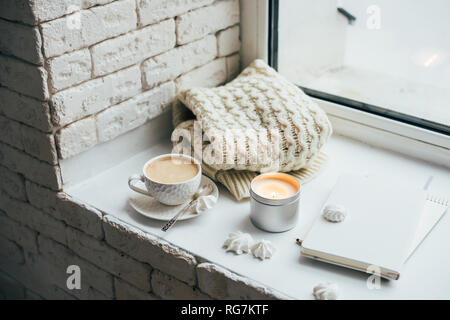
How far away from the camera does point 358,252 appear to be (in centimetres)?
82

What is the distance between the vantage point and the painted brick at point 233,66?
1276 mm

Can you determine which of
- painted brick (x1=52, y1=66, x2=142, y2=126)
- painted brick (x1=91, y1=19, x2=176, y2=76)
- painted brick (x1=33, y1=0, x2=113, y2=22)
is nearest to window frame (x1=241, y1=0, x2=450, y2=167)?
painted brick (x1=91, y1=19, x2=176, y2=76)

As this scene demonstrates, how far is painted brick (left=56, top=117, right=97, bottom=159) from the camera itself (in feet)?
3.11

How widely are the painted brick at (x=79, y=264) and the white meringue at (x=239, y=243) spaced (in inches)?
12.0

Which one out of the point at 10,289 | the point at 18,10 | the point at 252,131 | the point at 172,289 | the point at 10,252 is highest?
the point at 18,10

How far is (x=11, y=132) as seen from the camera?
1.02 m

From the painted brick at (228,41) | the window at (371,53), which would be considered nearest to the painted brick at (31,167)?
the painted brick at (228,41)

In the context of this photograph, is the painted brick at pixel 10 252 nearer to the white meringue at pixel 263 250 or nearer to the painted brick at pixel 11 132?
the painted brick at pixel 11 132

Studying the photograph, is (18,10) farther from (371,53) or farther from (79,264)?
(371,53)

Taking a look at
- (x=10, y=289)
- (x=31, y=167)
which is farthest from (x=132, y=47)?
(x=10, y=289)

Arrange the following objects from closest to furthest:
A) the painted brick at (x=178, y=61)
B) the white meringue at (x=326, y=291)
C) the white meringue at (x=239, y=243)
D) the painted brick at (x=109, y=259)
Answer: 1. the white meringue at (x=326, y=291)
2. the white meringue at (x=239, y=243)
3. the painted brick at (x=109, y=259)
4. the painted brick at (x=178, y=61)

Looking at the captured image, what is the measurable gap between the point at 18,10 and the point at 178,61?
37cm

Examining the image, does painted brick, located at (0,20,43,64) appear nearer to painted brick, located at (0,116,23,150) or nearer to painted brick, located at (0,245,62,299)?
painted brick, located at (0,116,23,150)
